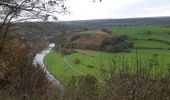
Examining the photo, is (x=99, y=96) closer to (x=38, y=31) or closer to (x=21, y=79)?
(x=21, y=79)

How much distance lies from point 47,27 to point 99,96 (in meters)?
5.52

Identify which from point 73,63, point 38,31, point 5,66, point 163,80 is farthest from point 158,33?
point 163,80

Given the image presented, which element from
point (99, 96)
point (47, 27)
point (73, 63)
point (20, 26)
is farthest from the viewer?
point (73, 63)

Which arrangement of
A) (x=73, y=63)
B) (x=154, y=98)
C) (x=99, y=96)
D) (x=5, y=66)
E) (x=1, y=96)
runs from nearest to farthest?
(x=154, y=98), (x=99, y=96), (x=1, y=96), (x=5, y=66), (x=73, y=63)

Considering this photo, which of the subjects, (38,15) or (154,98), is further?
(38,15)

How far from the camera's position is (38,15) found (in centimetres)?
980

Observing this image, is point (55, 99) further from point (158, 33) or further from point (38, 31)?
point (158, 33)

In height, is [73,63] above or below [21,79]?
below

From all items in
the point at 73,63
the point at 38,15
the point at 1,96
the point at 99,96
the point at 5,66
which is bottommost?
the point at 73,63

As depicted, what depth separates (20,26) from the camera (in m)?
12.3

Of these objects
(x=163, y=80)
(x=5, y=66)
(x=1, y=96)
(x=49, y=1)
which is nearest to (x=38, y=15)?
(x=49, y=1)

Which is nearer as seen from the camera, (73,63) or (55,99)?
(55,99)

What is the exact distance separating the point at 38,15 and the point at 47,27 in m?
1.39

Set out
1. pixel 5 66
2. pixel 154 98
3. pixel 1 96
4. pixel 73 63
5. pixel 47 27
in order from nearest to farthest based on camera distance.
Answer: pixel 154 98
pixel 1 96
pixel 47 27
pixel 5 66
pixel 73 63
